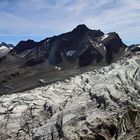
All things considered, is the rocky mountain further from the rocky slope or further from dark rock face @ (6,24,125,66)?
the rocky slope

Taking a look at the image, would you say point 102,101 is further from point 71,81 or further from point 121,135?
point 71,81

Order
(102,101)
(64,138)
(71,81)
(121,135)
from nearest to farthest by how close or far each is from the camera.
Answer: (121,135) → (64,138) → (102,101) → (71,81)

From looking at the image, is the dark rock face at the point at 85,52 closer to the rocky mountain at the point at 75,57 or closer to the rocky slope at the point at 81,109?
the rocky mountain at the point at 75,57

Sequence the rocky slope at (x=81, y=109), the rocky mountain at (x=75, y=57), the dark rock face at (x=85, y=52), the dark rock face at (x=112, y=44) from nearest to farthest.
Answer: the rocky slope at (x=81, y=109) → the rocky mountain at (x=75, y=57) → the dark rock face at (x=85, y=52) → the dark rock face at (x=112, y=44)

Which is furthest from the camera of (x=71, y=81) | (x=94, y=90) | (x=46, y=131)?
(x=71, y=81)

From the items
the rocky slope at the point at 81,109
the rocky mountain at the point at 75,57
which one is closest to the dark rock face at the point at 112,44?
the rocky mountain at the point at 75,57

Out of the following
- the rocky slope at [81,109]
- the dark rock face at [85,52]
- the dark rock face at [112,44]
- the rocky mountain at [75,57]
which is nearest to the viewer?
the rocky slope at [81,109]

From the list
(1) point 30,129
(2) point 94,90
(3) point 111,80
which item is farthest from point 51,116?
(3) point 111,80

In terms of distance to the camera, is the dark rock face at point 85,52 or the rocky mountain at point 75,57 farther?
the dark rock face at point 85,52
